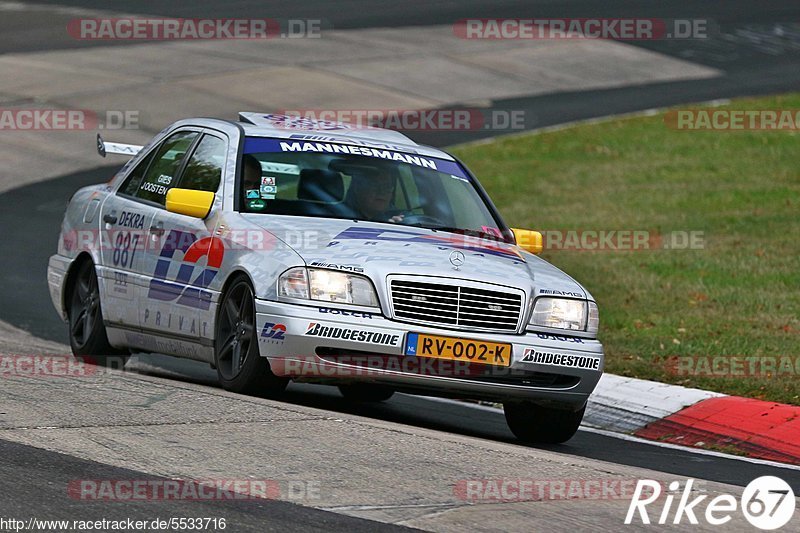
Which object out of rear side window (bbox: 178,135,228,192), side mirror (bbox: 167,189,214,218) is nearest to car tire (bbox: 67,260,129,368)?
rear side window (bbox: 178,135,228,192)

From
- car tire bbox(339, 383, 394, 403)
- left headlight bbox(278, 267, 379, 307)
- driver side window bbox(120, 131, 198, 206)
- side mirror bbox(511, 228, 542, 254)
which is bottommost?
car tire bbox(339, 383, 394, 403)

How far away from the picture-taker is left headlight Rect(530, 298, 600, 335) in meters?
8.54

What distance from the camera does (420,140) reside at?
77.3 ft

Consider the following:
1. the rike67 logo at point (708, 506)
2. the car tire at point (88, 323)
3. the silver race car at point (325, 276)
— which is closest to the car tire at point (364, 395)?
the silver race car at point (325, 276)

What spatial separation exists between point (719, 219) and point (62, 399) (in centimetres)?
1204

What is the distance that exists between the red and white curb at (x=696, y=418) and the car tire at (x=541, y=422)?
3.25 feet

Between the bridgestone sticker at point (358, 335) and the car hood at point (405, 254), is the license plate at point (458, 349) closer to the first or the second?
the bridgestone sticker at point (358, 335)

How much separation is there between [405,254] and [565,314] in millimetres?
953

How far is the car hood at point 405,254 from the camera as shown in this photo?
8336 millimetres

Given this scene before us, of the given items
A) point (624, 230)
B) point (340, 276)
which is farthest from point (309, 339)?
point (624, 230)

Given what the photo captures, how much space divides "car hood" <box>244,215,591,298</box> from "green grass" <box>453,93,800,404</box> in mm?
2680

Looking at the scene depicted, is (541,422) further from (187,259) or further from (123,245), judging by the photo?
(123,245)

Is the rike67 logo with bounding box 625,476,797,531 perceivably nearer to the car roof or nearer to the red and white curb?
the red and white curb

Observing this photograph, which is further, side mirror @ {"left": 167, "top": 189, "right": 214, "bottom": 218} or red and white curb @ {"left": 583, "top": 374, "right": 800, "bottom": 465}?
red and white curb @ {"left": 583, "top": 374, "right": 800, "bottom": 465}
